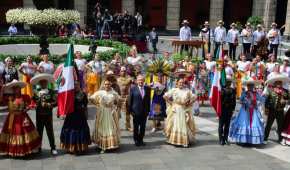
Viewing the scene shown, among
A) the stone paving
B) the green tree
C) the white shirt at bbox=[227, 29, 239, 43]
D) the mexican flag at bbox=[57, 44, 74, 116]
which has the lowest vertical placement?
the stone paving

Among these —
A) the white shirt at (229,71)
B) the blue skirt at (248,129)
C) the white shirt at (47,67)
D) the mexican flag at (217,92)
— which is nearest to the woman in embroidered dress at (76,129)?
the mexican flag at (217,92)

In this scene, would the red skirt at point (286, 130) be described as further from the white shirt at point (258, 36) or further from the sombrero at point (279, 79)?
the white shirt at point (258, 36)

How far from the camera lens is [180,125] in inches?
428

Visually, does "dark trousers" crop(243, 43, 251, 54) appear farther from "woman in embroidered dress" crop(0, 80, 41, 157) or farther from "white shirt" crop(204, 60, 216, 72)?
"woman in embroidered dress" crop(0, 80, 41, 157)

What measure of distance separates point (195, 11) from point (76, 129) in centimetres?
3071

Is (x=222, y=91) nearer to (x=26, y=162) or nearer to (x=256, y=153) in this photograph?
(x=256, y=153)

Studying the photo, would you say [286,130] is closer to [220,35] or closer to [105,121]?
[105,121]

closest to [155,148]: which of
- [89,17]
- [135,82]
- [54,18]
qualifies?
[135,82]

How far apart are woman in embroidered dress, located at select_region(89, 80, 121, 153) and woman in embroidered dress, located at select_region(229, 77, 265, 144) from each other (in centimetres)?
291

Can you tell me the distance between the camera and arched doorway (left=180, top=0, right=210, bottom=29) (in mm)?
39094

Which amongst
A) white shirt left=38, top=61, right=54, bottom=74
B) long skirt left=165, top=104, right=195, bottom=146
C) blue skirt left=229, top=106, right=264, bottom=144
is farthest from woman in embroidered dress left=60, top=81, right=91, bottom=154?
white shirt left=38, top=61, right=54, bottom=74

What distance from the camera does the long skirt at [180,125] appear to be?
1087cm

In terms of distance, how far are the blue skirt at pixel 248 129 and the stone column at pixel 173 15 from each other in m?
26.0

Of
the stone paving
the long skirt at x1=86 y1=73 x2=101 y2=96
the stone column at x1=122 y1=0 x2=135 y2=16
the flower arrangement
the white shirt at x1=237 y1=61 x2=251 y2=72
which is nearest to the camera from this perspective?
the stone paving
